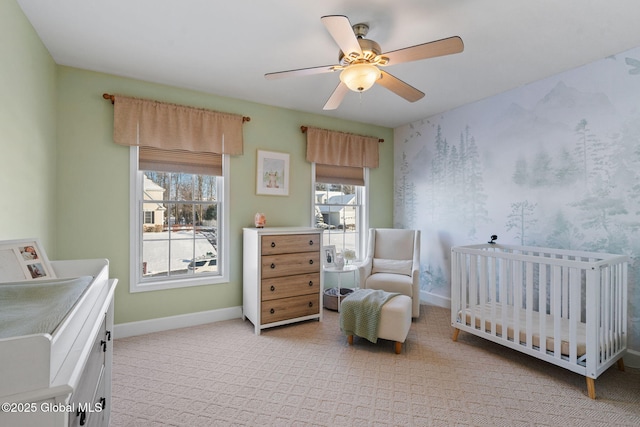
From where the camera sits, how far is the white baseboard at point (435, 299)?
382 centimetres

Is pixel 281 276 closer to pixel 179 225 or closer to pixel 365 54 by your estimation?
pixel 179 225

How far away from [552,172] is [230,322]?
3605 millimetres

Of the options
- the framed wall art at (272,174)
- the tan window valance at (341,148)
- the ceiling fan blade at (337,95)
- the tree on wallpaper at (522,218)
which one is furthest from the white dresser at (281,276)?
the tree on wallpaper at (522,218)

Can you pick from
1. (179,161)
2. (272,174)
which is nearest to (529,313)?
(272,174)

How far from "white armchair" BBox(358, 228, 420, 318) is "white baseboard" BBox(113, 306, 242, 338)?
1594 millimetres

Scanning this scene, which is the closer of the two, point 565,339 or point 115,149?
point 565,339

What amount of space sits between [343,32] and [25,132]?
86.0 inches

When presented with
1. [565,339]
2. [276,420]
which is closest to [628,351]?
[565,339]

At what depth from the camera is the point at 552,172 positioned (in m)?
2.84

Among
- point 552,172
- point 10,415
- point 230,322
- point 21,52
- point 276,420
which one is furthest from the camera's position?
point 230,322

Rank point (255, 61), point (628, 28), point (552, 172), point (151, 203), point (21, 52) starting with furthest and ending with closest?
point (151, 203) < point (552, 172) < point (255, 61) < point (628, 28) < point (21, 52)

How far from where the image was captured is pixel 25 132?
2.01m

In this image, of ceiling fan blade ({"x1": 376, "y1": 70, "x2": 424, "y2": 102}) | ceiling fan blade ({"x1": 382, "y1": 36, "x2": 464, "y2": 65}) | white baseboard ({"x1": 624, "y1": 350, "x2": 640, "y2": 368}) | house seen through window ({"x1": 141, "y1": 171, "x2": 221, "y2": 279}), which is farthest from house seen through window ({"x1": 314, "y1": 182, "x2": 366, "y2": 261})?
white baseboard ({"x1": 624, "y1": 350, "x2": 640, "y2": 368})

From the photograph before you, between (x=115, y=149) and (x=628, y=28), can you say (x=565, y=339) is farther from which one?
(x=115, y=149)
